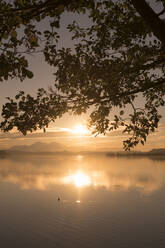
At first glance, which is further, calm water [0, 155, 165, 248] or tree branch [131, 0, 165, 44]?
calm water [0, 155, 165, 248]

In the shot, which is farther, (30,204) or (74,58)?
(30,204)

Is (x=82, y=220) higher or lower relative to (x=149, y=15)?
lower

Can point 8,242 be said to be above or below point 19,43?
below

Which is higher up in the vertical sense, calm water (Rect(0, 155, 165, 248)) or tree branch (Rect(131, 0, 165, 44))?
tree branch (Rect(131, 0, 165, 44))

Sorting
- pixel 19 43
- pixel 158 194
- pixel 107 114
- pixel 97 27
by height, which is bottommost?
pixel 158 194

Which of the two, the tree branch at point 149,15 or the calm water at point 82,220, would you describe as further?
the calm water at point 82,220

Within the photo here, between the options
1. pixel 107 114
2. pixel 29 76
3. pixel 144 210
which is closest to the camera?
pixel 29 76

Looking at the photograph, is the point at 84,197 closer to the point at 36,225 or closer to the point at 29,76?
the point at 36,225

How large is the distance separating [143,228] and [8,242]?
23.1 meters

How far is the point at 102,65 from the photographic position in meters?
11.0

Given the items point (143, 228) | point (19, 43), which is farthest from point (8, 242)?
point (19, 43)

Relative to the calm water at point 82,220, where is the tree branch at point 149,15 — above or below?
above

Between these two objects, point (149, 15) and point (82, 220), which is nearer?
point (149, 15)

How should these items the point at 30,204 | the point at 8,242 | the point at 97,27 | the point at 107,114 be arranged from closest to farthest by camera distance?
the point at 97,27, the point at 107,114, the point at 8,242, the point at 30,204
